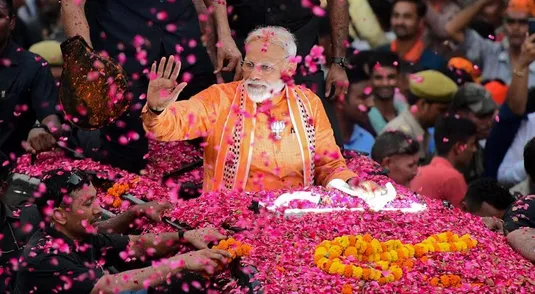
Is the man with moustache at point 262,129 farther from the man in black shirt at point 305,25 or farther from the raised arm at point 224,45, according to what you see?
the man in black shirt at point 305,25

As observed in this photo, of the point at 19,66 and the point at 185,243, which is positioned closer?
the point at 185,243

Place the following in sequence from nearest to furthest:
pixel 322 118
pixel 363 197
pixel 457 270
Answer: pixel 457 270
pixel 363 197
pixel 322 118

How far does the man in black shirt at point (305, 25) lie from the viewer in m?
12.5

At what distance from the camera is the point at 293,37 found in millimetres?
12047

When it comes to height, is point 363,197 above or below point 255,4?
below

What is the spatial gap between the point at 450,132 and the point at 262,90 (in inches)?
101

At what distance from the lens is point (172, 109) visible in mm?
11438

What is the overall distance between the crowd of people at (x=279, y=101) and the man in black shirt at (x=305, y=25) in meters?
0.01

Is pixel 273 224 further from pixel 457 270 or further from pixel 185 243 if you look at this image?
pixel 457 270

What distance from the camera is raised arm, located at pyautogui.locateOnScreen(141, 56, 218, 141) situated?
36.4ft

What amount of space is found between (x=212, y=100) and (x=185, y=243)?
1528 millimetres

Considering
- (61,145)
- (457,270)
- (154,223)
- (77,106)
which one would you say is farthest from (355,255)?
(61,145)

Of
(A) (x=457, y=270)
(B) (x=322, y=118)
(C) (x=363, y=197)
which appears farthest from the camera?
(B) (x=322, y=118)

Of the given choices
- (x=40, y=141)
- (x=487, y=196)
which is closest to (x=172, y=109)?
(x=40, y=141)
